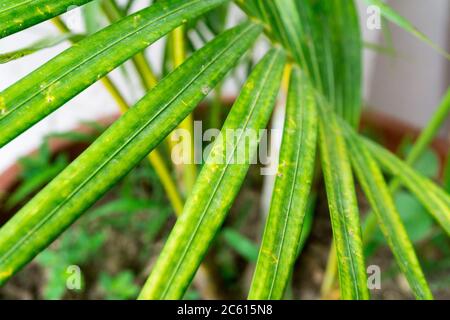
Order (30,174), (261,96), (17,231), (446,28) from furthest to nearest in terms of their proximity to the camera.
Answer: (446,28)
(30,174)
(261,96)
(17,231)

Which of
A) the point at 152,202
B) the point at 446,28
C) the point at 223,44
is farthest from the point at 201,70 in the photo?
the point at 446,28

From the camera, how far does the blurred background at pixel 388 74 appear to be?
1.02 metres

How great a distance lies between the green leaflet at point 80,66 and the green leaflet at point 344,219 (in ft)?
0.44

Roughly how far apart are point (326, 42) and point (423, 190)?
20 centimetres

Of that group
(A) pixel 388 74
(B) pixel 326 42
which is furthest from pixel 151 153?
(A) pixel 388 74

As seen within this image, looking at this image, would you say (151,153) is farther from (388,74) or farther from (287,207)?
(388,74)

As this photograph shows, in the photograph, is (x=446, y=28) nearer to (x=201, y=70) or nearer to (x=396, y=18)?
(x=396, y=18)

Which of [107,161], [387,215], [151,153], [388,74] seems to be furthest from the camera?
[388,74]

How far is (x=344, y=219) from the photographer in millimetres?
306

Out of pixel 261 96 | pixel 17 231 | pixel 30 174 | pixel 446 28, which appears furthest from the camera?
pixel 446 28

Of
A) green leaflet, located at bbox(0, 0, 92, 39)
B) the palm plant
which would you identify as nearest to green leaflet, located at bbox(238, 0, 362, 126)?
the palm plant
